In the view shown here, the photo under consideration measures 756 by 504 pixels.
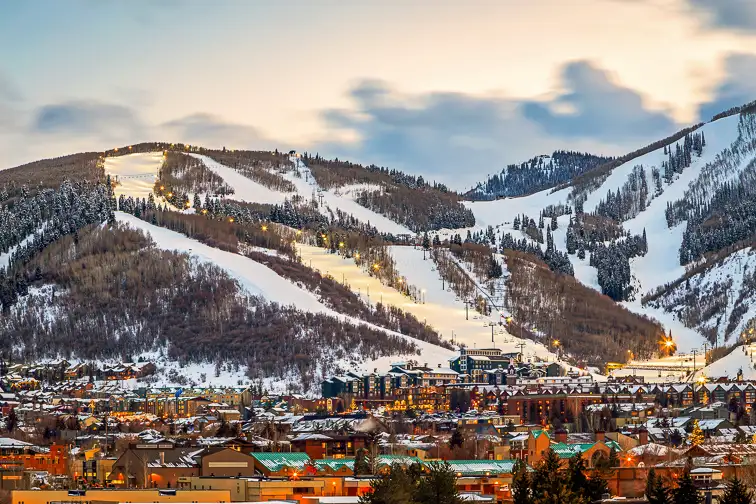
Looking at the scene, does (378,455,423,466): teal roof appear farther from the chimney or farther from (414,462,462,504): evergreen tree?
(414,462,462,504): evergreen tree

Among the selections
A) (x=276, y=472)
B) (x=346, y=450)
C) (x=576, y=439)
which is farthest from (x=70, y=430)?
(x=276, y=472)

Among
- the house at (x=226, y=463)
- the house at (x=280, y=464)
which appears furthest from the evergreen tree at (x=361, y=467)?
the house at (x=226, y=463)

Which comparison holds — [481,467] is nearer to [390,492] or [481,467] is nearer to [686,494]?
[390,492]

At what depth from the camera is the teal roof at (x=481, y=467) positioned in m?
107

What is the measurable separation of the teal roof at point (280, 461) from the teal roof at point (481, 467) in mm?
A: 9558

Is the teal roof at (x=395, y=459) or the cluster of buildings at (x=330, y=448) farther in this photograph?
the teal roof at (x=395, y=459)

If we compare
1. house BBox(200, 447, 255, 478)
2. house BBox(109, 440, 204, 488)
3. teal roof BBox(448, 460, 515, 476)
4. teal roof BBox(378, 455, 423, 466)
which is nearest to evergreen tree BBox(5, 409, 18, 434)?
house BBox(109, 440, 204, 488)

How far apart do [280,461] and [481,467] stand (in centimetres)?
1273

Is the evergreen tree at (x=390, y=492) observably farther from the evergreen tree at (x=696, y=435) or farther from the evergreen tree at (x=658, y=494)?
the evergreen tree at (x=696, y=435)

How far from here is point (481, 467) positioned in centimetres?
11131

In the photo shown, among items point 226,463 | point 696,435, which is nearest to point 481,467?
point 226,463

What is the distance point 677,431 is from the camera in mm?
156000

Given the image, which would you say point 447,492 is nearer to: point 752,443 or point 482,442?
point 752,443

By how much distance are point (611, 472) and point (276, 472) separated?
2109cm
